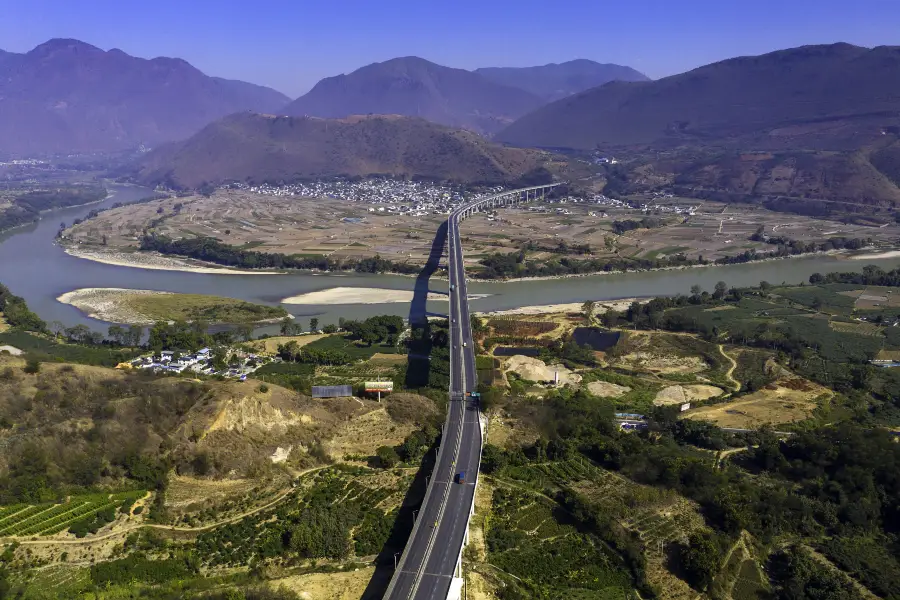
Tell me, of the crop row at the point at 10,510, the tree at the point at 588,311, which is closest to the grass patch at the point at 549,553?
the crop row at the point at 10,510

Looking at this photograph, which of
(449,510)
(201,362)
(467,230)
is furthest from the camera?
(467,230)

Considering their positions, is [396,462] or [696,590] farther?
[396,462]

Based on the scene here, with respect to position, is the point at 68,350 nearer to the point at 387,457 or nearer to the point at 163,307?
the point at 163,307

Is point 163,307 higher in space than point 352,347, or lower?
higher

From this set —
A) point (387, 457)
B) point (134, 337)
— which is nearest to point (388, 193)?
point (134, 337)

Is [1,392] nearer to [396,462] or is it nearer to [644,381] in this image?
[396,462]

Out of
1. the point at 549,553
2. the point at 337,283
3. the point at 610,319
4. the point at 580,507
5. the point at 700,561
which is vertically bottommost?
the point at 549,553

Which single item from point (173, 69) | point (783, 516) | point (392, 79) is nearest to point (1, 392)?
point (783, 516)
